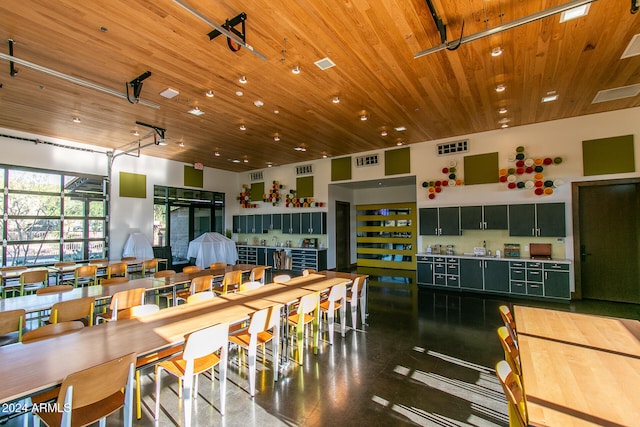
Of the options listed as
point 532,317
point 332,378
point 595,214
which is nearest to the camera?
point 532,317

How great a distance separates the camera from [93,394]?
180 cm

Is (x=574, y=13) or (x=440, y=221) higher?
(x=574, y=13)

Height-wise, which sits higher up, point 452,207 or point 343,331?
point 452,207

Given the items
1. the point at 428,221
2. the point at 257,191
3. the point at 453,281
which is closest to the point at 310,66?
the point at 428,221

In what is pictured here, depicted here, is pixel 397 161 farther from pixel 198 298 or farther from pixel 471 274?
pixel 198 298

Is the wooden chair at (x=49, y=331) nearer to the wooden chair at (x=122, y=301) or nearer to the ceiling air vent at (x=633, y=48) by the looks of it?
the wooden chair at (x=122, y=301)

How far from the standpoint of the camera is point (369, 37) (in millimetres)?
3459

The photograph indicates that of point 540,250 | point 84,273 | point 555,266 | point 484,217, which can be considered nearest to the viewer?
point 84,273

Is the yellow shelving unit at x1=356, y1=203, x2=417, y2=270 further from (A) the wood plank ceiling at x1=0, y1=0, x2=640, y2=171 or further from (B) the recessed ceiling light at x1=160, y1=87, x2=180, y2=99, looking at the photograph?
(B) the recessed ceiling light at x1=160, y1=87, x2=180, y2=99

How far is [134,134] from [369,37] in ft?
20.3

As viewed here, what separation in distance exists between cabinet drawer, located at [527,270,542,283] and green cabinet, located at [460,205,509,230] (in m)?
1.07

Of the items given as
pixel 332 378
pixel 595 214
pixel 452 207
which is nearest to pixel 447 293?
pixel 452 207

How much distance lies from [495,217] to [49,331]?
7778mm

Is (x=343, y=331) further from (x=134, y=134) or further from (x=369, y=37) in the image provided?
(x=134, y=134)
